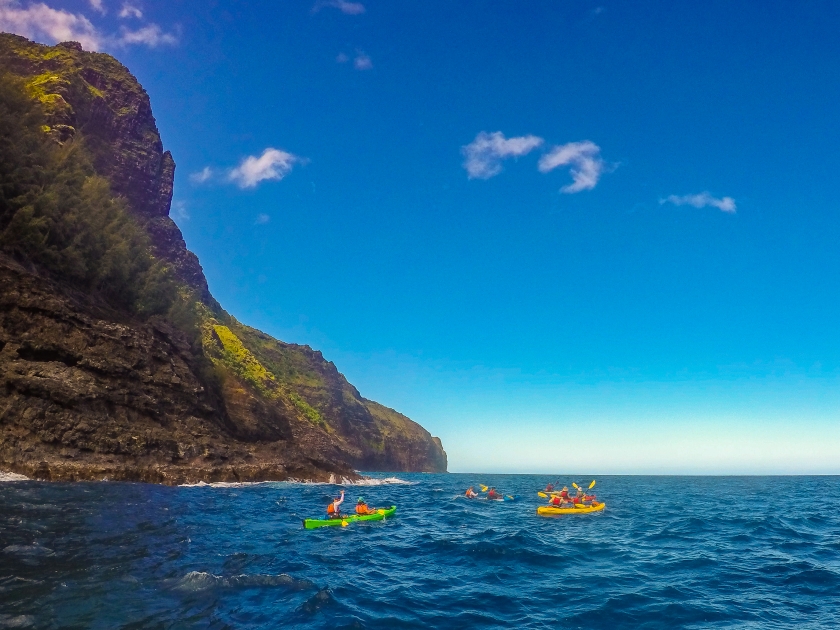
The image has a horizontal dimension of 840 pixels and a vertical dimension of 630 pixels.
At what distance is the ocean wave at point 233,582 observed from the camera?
38.4 ft

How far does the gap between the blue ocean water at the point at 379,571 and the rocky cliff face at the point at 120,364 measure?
8.00 m

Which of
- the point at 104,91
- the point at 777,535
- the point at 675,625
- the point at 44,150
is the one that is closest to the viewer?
the point at 675,625

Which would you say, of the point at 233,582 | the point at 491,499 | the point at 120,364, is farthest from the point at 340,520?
the point at 120,364

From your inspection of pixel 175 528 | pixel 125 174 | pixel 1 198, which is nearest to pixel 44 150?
pixel 1 198

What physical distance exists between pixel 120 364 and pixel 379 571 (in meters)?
32.2

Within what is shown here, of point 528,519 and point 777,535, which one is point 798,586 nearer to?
point 777,535

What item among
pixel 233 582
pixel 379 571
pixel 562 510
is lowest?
pixel 562 510

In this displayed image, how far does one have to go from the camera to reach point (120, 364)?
38.6 m

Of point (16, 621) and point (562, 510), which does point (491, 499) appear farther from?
point (16, 621)

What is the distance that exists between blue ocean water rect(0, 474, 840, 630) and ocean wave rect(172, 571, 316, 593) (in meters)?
0.05

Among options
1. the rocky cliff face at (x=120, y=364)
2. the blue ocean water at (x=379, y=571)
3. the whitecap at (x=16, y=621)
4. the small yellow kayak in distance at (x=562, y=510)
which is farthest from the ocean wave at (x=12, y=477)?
the small yellow kayak in distance at (x=562, y=510)

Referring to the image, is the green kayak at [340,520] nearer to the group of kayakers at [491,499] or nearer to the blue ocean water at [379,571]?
the group of kayakers at [491,499]

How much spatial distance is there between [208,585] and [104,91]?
8004 centimetres

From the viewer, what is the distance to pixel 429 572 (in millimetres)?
15609
